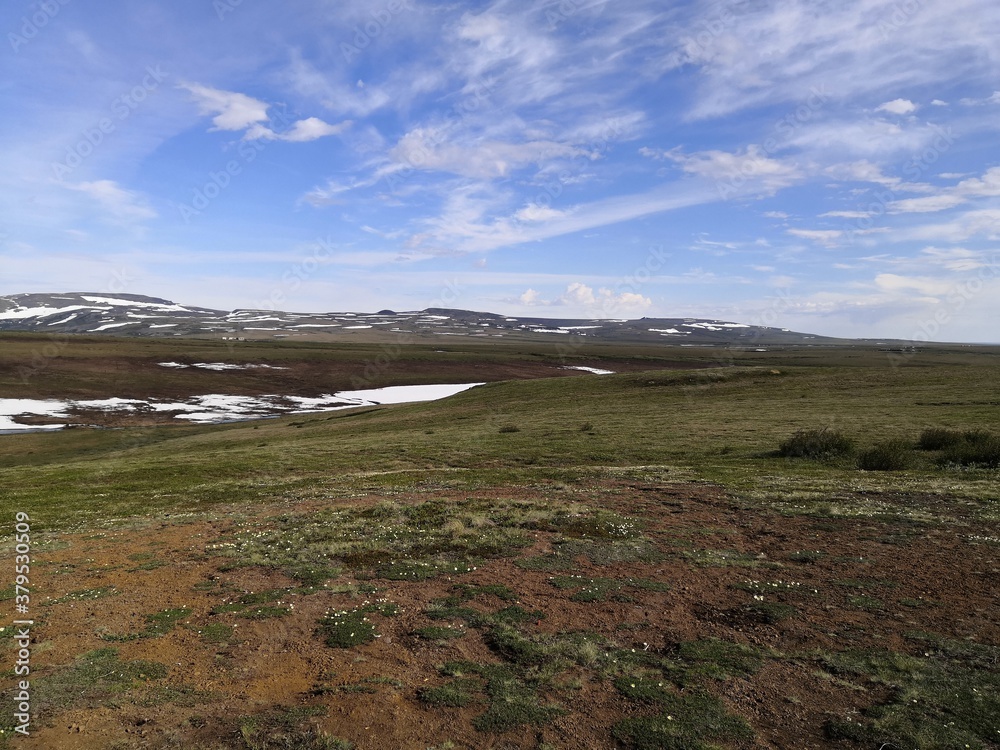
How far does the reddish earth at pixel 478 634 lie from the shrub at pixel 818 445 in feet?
51.1

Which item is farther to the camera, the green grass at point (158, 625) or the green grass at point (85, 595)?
the green grass at point (85, 595)

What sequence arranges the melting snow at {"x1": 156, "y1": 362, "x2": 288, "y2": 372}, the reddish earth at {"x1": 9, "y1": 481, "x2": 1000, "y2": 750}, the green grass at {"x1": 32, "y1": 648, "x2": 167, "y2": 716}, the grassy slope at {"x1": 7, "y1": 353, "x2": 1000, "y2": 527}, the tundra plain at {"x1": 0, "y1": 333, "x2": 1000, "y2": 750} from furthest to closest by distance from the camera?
the melting snow at {"x1": 156, "y1": 362, "x2": 288, "y2": 372} < the grassy slope at {"x1": 7, "y1": 353, "x2": 1000, "y2": 527} < the green grass at {"x1": 32, "y1": 648, "x2": 167, "y2": 716} < the tundra plain at {"x1": 0, "y1": 333, "x2": 1000, "y2": 750} < the reddish earth at {"x1": 9, "y1": 481, "x2": 1000, "y2": 750}

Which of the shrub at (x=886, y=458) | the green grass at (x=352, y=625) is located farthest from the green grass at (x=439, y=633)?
the shrub at (x=886, y=458)

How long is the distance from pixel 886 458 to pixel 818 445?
3724mm

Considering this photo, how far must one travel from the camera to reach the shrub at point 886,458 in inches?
1284

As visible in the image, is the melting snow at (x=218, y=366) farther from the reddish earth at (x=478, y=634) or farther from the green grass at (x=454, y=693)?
the green grass at (x=454, y=693)

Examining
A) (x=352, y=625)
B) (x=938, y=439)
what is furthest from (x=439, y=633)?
(x=938, y=439)

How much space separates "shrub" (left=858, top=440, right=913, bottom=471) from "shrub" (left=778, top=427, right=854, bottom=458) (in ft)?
4.52

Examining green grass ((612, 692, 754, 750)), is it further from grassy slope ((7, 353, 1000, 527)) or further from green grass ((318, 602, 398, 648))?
grassy slope ((7, 353, 1000, 527))

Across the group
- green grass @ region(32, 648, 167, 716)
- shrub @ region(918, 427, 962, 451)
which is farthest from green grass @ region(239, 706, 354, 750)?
shrub @ region(918, 427, 962, 451)

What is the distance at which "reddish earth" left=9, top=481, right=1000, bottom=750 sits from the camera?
972 cm

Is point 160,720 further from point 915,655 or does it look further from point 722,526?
point 722,526

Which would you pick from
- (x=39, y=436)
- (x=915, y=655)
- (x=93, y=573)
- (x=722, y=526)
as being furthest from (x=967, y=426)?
(x=39, y=436)

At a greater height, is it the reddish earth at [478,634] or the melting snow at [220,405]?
the reddish earth at [478,634]
